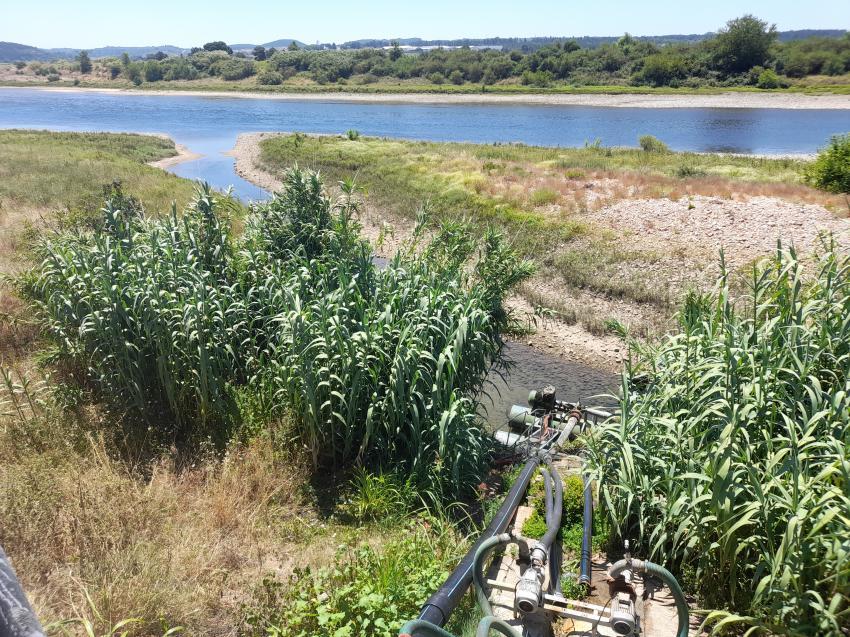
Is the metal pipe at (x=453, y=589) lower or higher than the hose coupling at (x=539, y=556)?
lower

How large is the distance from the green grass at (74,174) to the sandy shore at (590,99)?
5805cm

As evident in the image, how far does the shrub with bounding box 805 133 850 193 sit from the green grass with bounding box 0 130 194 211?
22.2 m

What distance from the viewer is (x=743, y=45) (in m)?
86.9

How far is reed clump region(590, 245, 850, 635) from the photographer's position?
2.90 meters

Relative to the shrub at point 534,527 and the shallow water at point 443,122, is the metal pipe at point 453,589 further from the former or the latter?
the shallow water at point 443,122

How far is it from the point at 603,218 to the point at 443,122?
1904 inches

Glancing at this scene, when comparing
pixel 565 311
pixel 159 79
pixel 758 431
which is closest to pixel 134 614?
pixel 758 431

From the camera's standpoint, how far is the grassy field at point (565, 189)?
1537cm

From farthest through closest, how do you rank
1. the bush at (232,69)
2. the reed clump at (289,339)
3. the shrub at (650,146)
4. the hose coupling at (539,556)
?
the bush at (232,69) → the shrub at (650,146) → the reed clump at (289,339) → the hose coupling at (539,556)

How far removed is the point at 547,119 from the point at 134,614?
2675 inches

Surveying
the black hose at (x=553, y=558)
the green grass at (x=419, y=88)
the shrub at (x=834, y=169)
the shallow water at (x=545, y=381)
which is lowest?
the shallow water at (x=545, y=381)

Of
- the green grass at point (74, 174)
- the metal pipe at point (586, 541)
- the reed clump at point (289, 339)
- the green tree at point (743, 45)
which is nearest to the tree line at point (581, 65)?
the green tree at point (743, 45)

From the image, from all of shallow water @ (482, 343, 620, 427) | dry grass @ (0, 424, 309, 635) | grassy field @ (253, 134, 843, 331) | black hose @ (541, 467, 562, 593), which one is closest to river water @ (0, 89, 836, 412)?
grassy field @ (253, 134, 843, 331)

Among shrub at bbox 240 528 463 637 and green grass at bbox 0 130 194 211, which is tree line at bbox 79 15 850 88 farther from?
shrub at bbox 240 528 463 637
